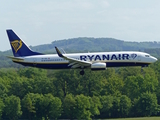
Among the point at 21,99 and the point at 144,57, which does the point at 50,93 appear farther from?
the point at 144,57

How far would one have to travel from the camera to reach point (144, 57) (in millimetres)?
89312

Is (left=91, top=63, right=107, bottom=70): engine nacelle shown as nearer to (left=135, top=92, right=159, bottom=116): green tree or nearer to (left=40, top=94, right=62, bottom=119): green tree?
(left=40, top=94, right=62, bottom=119): green tree

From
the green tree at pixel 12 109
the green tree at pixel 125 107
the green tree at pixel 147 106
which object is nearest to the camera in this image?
the green tree at pixel 12 109

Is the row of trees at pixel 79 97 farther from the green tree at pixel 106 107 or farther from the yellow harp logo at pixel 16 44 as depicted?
the yellow harp logo at pixel 16 44

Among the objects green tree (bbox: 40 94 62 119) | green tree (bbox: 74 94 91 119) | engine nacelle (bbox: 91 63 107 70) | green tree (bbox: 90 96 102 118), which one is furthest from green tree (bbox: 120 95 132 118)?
engine nacelle (bbox: 91 63 107 70)

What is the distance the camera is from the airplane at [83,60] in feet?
285

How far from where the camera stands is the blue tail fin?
91.2 meters

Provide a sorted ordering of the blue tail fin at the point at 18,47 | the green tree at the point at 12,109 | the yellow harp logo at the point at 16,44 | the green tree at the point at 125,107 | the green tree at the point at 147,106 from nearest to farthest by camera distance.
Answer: the blue tail fin at the point at 18,47 → the yellow harp logo at the point at 16,44 → the green tree at the point at 12,109 → the green tree at the point at 125,107 → the green tree at the point at 147,106

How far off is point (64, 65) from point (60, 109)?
48.1 metres

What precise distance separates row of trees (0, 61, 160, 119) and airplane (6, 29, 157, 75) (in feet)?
144

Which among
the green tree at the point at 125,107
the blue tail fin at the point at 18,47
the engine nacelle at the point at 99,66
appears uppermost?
the blue tail fin at the point at 18,47

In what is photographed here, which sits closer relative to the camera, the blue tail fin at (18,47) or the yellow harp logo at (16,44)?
the blue tail fin at (18,47)

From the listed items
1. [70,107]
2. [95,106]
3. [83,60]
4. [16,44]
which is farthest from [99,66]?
[95,106]

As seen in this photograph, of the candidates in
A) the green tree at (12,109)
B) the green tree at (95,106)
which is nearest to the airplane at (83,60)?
the green tree at (95,106)
